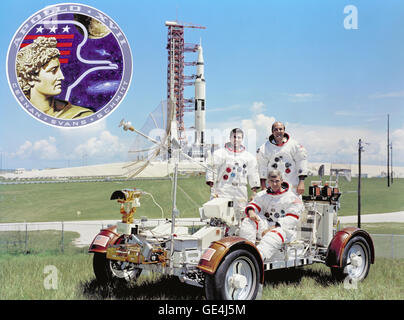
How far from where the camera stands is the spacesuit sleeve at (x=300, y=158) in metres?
7.23

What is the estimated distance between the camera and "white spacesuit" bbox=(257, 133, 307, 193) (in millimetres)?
7250

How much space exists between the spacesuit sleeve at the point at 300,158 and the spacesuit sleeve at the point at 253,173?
2.32ft

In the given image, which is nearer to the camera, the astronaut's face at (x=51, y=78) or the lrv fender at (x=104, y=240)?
the lrv fender at (x=104, y=240)

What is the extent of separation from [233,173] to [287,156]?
977mm

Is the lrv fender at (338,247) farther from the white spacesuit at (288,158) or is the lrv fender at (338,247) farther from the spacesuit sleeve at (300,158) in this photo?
the spacesuit sleeve at (300,158)

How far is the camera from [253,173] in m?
7.54

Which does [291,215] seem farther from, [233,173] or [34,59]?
[34,59]

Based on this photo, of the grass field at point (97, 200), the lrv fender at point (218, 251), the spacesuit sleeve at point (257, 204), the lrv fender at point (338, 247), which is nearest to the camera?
the lrv fender at point (218, 251)

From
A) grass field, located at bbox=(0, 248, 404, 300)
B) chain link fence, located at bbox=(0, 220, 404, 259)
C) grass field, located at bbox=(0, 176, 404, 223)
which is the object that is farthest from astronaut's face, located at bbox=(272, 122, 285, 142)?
grass field, located at bbox=(0, 176, 404, 223)

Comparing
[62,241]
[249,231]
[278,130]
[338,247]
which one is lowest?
[62,241]

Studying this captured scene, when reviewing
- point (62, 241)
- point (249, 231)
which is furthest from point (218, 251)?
point (62, 241)

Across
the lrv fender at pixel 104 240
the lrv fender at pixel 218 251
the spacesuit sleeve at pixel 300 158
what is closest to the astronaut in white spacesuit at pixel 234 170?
the spacesuit sleeve at pixel 300 158

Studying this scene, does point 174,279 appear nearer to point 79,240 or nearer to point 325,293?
point 325,293

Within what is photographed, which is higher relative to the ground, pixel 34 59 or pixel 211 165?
pixel 34 59
